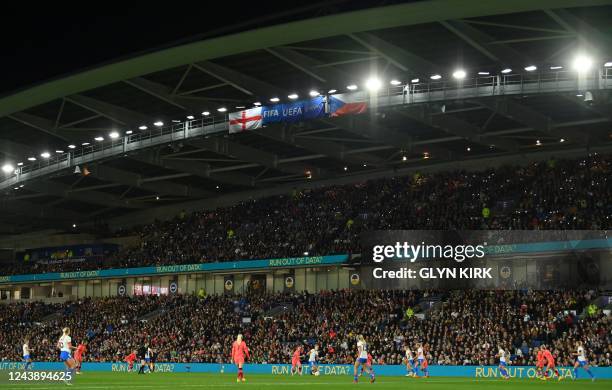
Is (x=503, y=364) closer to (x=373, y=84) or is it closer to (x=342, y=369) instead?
(x=342, y=369)

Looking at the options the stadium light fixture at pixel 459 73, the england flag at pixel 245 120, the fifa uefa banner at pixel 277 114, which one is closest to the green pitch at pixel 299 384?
the stadium light fixture at pixel 459 73

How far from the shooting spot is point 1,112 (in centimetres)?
5584

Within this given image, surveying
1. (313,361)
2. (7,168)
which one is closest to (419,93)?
(313,361)

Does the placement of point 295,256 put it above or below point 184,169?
below

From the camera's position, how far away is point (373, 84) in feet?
152

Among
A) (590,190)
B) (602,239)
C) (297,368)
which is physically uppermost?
(590,190)

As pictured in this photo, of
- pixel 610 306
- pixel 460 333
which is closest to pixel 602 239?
pixel 610 306

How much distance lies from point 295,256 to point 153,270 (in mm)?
15370

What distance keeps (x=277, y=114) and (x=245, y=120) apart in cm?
233

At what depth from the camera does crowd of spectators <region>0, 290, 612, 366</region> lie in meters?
45.2

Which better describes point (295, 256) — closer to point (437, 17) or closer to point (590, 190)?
point (590, 190)

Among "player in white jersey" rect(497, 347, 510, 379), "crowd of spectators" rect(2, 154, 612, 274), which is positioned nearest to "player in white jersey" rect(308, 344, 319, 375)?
"player in white jersey" rect(497, 347, 510, 379)

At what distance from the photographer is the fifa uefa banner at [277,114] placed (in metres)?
48.6

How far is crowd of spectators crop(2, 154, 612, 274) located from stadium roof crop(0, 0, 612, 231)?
2406 millimetres
